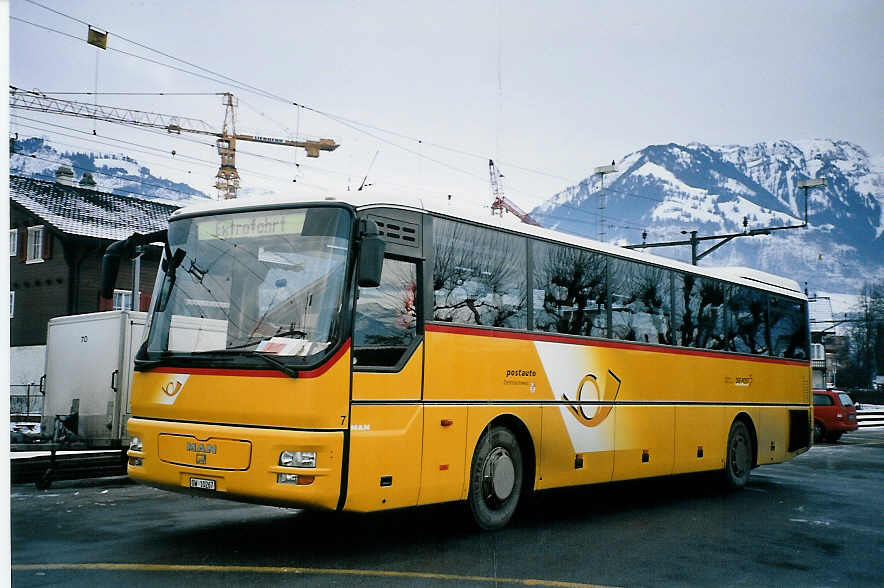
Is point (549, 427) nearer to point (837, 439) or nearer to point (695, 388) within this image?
point (695, 388)

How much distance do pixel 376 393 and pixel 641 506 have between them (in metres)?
5.32

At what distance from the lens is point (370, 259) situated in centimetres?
775

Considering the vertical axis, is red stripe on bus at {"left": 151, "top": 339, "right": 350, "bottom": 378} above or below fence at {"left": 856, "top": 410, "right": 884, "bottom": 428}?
above

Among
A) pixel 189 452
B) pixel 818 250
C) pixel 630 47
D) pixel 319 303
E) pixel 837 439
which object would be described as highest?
pixel 630 47

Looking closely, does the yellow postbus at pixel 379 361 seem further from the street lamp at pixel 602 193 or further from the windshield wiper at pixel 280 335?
the street lamp at pixel 602 193

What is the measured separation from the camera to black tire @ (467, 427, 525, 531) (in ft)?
29.9

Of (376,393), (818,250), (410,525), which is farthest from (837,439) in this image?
(376,393)

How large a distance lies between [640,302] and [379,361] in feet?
16.5

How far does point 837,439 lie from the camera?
2862 centimetres

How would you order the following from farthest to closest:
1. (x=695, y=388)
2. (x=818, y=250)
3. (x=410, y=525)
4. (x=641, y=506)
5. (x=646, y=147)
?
(x=818, y=250)
(x=695, y=388)
(x=641, y=506)
(x=646, y=147)
(x=410, y=525)

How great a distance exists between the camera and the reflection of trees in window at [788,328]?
51.2 feet

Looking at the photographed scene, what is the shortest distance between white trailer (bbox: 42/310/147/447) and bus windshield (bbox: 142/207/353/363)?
602 cm

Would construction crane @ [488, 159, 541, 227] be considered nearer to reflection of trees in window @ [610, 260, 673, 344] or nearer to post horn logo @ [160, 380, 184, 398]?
reflection of trees in window @ [610, 260, 673, 344]

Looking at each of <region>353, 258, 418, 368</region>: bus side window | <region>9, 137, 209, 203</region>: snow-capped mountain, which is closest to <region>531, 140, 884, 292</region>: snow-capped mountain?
<region>353, 258, 418, 368</region>: bus side window
